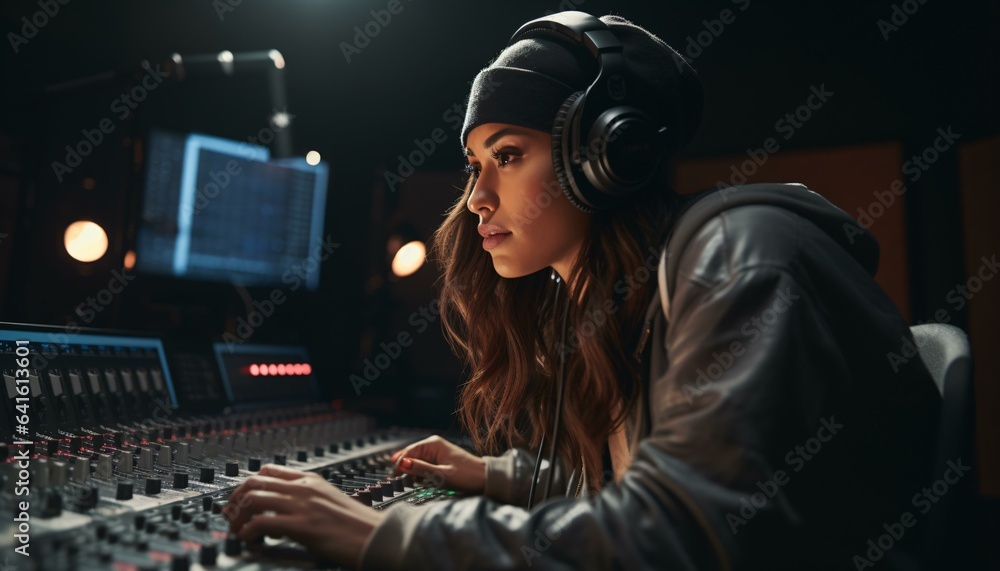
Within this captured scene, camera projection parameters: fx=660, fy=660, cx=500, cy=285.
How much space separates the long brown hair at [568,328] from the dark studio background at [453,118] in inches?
36.6

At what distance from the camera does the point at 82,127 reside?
6.16 ft

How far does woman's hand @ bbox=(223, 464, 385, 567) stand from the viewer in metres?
0.69

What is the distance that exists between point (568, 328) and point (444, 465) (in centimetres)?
37

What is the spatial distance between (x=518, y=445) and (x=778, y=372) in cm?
92

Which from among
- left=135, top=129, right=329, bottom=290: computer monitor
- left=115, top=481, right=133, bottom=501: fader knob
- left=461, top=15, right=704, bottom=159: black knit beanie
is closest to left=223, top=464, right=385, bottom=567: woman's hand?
left=115, top=481, right=133, bottom=501: fader knob

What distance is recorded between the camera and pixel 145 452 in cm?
106

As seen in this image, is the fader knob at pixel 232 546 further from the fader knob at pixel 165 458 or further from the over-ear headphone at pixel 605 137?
the over-ear headphone at pixel 605 137

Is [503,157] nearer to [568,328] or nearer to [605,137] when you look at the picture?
[605,137]

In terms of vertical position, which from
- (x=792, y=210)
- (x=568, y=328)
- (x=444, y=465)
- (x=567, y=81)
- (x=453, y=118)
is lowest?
(x=444, y=465)


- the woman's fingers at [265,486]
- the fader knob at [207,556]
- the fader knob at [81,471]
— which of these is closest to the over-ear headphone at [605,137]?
the woman's fingers at [265,486]

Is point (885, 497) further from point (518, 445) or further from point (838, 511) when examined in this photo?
point (518, 445)

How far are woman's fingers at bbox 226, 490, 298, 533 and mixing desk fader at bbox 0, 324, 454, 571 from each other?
0.03 metres

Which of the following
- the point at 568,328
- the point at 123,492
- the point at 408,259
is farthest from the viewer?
the point at 408,259

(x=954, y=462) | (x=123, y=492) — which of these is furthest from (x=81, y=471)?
(x=954, y=462)
